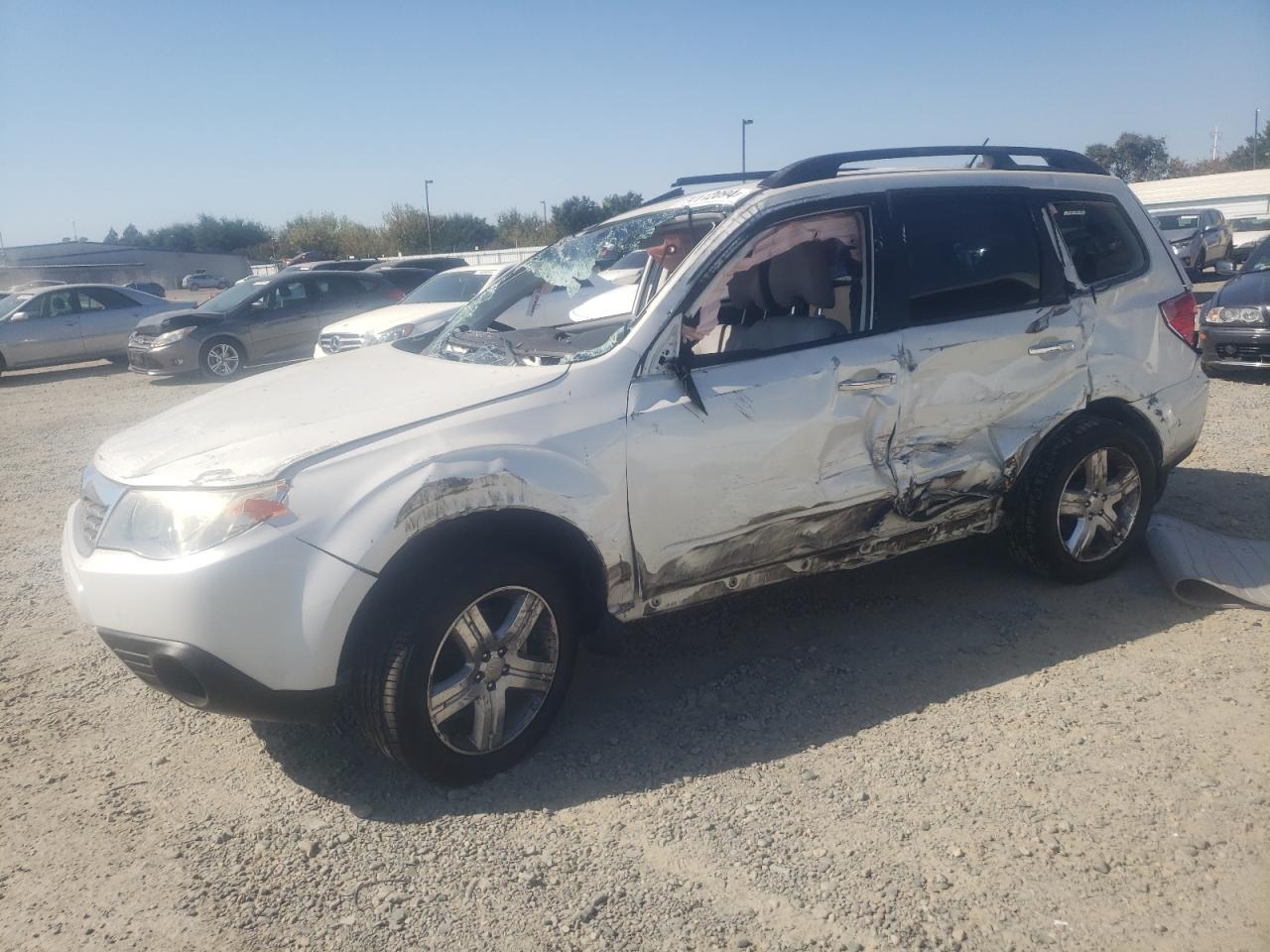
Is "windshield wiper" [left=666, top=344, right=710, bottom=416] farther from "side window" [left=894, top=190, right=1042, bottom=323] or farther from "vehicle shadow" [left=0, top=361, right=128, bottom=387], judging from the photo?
"vehicle shadow" [left=0, top=361, right=128, bottom=387]

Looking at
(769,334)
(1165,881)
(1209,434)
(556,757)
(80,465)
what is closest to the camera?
(1165,881)

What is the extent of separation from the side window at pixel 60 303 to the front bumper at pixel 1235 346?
1783cm

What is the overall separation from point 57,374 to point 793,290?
A: 59.0 feet

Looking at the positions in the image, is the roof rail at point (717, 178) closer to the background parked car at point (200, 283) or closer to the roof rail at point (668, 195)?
the roof rail at point (668, 195)

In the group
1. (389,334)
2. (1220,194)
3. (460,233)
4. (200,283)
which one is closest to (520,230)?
(460,233)

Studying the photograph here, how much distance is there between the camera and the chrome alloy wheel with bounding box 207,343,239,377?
586 inches

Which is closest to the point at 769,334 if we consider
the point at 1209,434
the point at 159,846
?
the point at 159,846

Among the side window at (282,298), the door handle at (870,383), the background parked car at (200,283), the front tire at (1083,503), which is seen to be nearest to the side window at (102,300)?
the side window at (282,298)

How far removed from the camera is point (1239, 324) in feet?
32.2

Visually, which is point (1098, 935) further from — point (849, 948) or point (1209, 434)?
point (1209, 434)

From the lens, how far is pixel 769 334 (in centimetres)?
381

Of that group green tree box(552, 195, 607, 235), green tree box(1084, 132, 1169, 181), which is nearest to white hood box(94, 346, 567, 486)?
green tree box(552, 195, 607, 235)

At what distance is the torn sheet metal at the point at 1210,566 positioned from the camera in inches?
171

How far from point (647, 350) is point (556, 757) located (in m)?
1.50
